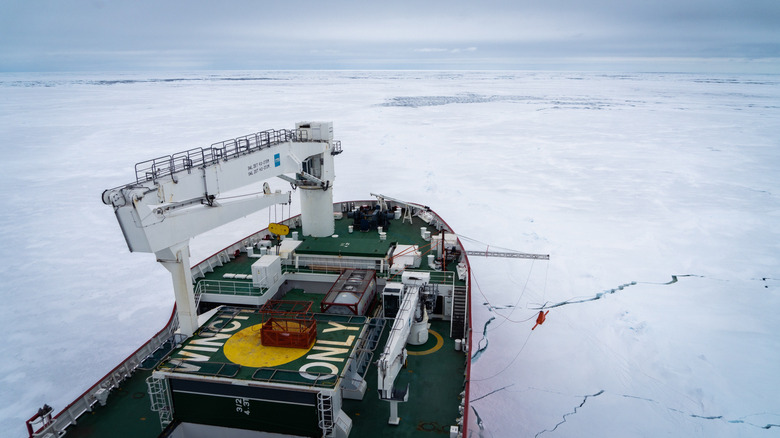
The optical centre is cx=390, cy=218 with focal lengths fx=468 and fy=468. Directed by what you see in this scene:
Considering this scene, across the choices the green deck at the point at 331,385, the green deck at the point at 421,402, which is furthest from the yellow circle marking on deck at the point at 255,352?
the green deck at the point at 421,402

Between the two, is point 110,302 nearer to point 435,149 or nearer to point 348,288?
point 348,288

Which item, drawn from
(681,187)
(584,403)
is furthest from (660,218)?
(584,403)

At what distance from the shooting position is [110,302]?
60.7 feet

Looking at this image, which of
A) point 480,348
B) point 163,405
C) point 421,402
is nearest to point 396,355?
point 421,402

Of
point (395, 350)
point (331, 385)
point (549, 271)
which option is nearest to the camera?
point (331, 385)

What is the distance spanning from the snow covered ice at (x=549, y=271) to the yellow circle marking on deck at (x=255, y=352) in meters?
2.96

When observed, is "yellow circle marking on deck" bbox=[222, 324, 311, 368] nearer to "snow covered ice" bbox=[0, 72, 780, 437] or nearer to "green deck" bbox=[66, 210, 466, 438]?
"green deck" bbox=[66, 210, 466, 438]

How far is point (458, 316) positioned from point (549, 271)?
8.25 m

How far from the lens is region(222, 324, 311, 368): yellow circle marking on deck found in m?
10.0

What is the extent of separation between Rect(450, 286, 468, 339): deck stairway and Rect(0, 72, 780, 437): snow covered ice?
4.92 feet

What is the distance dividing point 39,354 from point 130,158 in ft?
106

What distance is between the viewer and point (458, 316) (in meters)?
14.4

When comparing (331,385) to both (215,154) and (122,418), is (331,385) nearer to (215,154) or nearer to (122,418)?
(122,418)

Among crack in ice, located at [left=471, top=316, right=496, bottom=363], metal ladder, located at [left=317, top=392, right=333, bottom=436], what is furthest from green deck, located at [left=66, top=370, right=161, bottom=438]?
crack in ice, located at [left=471, top=316, right=496, bottom=363]
